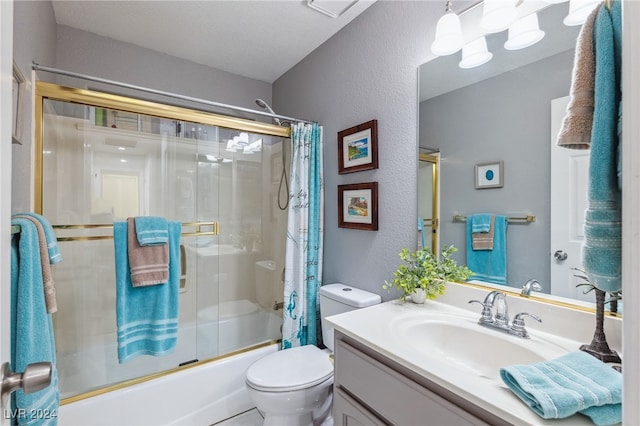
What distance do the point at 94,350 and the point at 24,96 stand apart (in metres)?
1.47

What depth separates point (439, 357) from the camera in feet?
3.36

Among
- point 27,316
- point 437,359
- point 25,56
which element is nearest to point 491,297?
point 437,359

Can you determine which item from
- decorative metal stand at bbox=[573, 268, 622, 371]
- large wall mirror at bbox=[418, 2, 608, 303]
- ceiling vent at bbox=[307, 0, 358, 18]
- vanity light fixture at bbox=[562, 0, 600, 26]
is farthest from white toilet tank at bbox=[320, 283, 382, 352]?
ceiling vent at bbox=[307, 0, 358, 18]

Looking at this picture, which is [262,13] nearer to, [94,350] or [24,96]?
[24,96]

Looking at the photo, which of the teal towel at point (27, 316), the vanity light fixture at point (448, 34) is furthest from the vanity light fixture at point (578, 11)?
the teal towel at point (27, 316)

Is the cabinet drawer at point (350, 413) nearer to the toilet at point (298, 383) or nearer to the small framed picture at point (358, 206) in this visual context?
the toilet at point (298, 383)

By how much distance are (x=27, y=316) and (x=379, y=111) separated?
5.59 feet

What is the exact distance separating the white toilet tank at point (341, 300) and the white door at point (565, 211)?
84 centimetres

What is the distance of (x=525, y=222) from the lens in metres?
1.13

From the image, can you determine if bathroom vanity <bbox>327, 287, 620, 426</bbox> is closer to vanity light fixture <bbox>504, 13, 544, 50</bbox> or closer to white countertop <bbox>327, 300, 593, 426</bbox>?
white countertop <bbox>327, 300, 593, 426</bbox>

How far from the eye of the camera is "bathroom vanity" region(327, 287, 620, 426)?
0.72 metres

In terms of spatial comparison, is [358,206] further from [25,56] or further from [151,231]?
[25,56]

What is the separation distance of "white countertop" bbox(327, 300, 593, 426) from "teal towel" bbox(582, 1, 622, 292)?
1.13 ft

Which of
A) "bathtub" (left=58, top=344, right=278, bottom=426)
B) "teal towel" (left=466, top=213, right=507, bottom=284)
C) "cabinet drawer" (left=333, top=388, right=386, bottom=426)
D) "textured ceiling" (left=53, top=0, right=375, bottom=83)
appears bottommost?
"bathtub" (left=58, top=344, right=278, bottom=426)
